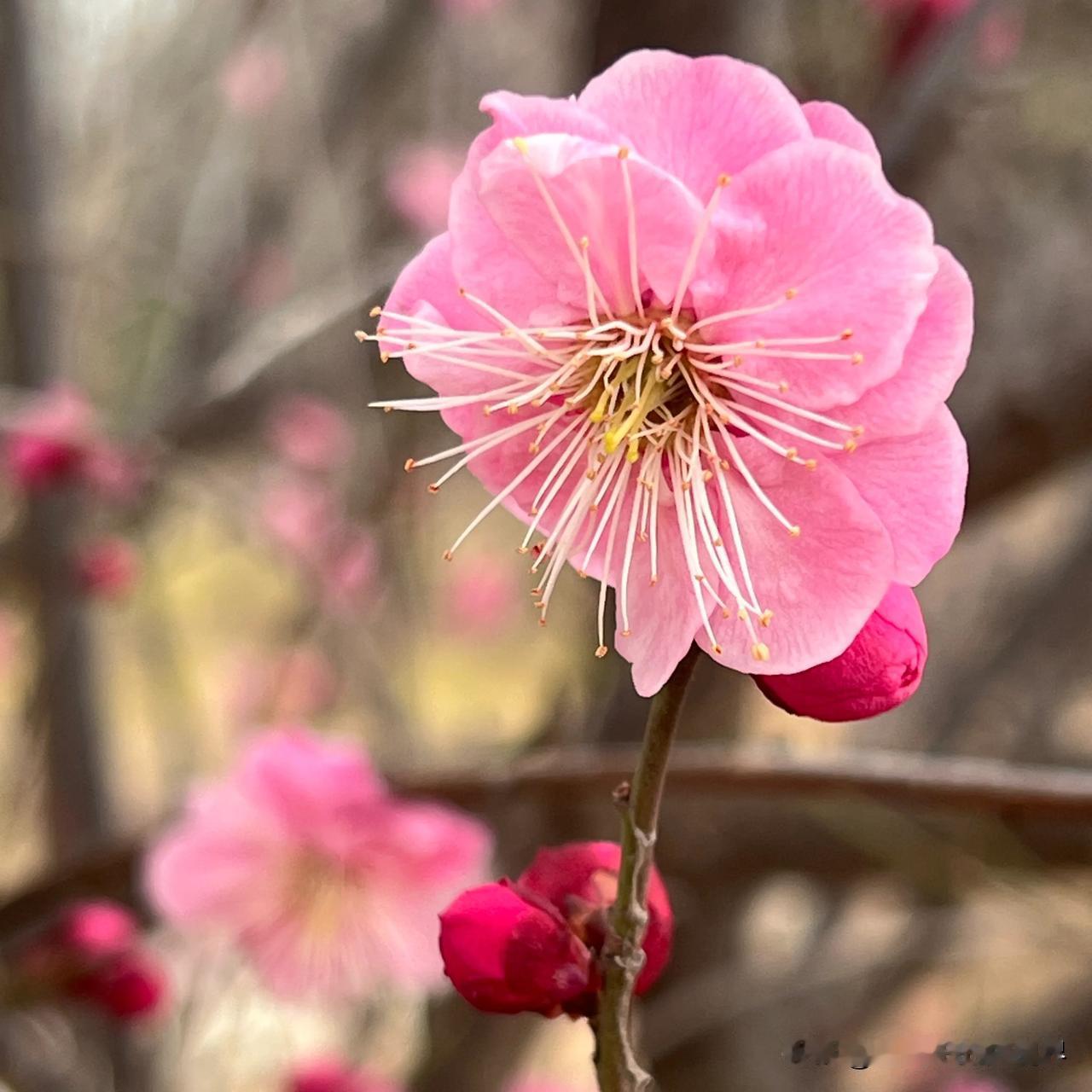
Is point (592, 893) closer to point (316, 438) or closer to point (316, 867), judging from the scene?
point (316, 867)

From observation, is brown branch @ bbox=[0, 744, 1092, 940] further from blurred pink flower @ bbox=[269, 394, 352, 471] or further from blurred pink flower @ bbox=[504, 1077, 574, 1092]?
blurred pink flower @ bbox=[269, 394, 352, 471]

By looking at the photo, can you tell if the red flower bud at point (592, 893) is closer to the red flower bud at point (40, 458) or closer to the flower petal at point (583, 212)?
the flower petal at point (583, 212)

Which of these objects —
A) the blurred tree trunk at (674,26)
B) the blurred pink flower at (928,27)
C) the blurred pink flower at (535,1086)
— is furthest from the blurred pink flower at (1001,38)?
the blurred pink flower at (535,1086)

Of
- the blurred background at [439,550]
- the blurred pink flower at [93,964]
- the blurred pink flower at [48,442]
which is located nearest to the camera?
the blurred pink flower at [93,964]

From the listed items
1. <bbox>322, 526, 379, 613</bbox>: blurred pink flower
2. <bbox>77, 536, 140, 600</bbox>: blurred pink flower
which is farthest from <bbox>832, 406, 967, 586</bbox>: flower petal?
<bbox>322, 526, 379, 613</bbox>: blurred pink flower

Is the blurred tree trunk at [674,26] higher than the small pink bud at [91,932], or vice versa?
the blurred tree trunk at [674,26]

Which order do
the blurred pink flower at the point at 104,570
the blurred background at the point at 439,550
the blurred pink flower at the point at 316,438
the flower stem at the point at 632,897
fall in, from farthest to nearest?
the blurred pink flower at the point at 316,438, the blurred pink flower at the point at 104,570, the blurred background at the point at 439,550, the flower stem at the point at 632,897

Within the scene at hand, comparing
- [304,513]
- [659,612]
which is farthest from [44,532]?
[659,612]
